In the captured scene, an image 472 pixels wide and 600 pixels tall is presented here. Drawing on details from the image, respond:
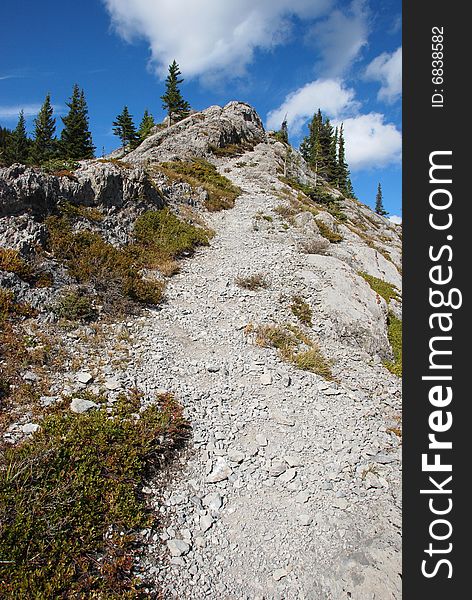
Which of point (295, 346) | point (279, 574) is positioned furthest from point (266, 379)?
point (279, 574)

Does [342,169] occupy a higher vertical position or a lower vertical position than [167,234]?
higher

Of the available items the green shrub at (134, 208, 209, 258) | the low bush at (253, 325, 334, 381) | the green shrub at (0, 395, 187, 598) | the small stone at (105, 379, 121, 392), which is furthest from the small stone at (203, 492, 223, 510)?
the green shrub at (134, 208, 209, 258)

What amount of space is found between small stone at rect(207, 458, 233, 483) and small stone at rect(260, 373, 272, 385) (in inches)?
112

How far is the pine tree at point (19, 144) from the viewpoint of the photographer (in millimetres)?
50228

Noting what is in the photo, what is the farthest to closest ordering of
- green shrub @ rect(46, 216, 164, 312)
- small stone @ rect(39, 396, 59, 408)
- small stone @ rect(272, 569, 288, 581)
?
green shrub @ rect(46, 216, 164, 312) < small stone @ rect(39, 396, 59, 408) < small stone @ rect(272, 569, 288, 581)

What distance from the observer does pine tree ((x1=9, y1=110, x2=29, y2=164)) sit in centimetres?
5023

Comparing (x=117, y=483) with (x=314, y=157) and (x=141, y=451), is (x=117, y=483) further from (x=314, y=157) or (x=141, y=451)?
(x=314, y=157)

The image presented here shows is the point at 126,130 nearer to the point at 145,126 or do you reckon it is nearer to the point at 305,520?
the point at 145,126

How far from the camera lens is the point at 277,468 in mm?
7156

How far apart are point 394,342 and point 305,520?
36.8 ft

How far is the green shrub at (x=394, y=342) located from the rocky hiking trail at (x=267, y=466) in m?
0.55

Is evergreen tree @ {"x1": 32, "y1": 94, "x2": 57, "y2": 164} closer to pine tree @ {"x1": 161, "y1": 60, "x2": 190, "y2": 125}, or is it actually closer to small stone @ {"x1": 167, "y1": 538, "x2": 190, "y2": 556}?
pine tree @ {"x1": 161, "y1": 60, "x2": 190, "y2": 125}

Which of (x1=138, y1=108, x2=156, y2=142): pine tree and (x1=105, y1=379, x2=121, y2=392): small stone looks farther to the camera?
(x1=138, y1=108, x2=156, y2=142): pine tree

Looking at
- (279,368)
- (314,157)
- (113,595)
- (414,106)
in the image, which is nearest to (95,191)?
(279,368)
